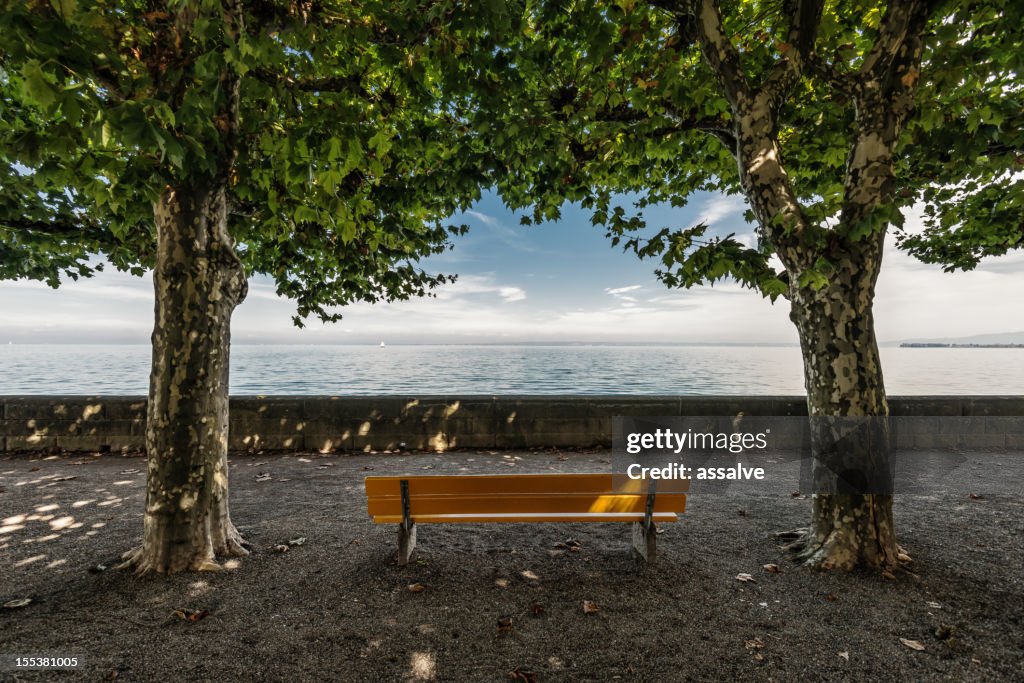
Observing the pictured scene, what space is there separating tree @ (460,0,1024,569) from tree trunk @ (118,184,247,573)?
296 centimetres

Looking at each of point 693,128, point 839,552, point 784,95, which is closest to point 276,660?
point 839,552

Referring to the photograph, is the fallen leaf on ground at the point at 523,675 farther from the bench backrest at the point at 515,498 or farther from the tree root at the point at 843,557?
the tree root at the point at 843,557

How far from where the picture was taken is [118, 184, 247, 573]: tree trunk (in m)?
3.63

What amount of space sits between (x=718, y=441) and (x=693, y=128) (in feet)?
19.8

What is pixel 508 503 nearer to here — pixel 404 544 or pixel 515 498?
pixel 515 498

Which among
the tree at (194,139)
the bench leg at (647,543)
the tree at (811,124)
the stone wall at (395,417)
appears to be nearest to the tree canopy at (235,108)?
the tree at (194,139)

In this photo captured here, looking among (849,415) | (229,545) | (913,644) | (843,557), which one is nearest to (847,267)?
(849,415)

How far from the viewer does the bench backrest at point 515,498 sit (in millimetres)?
3754

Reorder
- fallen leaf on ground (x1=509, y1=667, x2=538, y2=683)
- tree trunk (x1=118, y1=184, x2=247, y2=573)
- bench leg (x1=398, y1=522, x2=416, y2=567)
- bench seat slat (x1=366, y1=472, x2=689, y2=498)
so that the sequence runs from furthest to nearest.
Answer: bench leg (x1=398, y1=522, x2=416, y2=567) < bench seat slat (x1=366, y1=472, x2=689, y2=498) < tree trunk (x1=118, y1=184, x2=247, y2=573) < fallen leaf on ground (x1=509, y1=667, x2=538, y2=683)

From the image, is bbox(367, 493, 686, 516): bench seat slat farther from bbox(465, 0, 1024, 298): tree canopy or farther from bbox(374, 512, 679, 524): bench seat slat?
bbox(465, 0, 1024, 298): tree canopy

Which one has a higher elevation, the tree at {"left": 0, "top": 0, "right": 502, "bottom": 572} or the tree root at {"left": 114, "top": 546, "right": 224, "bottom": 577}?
the tree at {"left": 0, "top": 0, "right": 502, "bottom": 572}

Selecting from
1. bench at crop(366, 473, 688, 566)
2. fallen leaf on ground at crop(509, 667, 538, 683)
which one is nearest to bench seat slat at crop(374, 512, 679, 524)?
bench at crop(366, 473, 688, 566)

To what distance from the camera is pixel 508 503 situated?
3.80 meters

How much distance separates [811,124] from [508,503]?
19.4 ft
